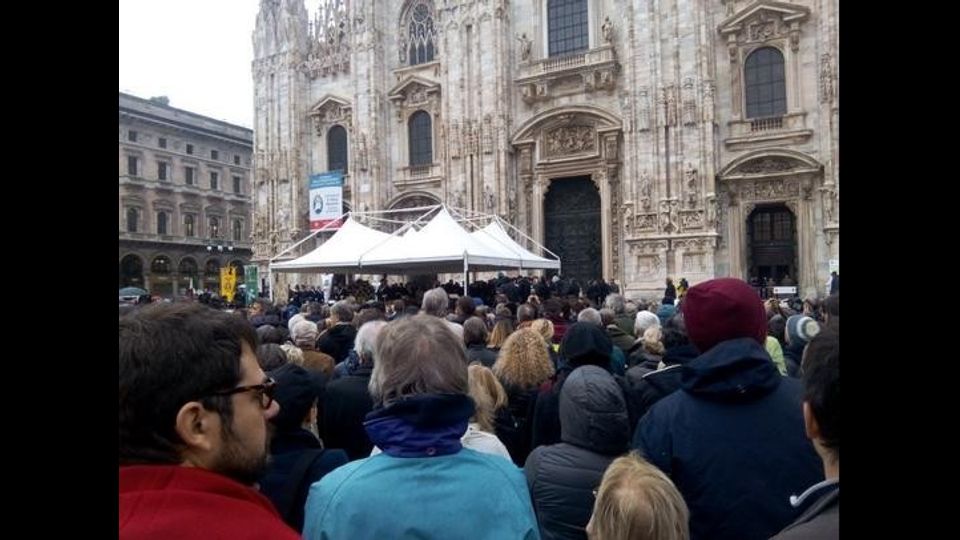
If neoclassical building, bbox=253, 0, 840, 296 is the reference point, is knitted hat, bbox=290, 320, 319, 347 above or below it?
below

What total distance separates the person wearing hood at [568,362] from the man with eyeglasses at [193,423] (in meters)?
2.33

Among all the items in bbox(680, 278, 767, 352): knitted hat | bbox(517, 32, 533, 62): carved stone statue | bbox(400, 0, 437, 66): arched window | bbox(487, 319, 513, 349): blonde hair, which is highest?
bbox(400, 0, 437, 66): arched window

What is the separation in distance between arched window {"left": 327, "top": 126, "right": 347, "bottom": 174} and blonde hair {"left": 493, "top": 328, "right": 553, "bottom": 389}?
26.4 m

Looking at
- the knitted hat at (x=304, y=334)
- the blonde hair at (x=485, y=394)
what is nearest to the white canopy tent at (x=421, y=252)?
the knitted hat at (x=304, y=334)

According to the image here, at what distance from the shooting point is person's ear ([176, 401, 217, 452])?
5.30ft

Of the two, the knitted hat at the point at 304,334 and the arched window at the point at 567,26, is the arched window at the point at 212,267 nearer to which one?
the arched window at the point at 567,26

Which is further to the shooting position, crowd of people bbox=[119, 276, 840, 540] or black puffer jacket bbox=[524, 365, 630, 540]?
black puffer jacket bbox=[524, 365, 630, 540]

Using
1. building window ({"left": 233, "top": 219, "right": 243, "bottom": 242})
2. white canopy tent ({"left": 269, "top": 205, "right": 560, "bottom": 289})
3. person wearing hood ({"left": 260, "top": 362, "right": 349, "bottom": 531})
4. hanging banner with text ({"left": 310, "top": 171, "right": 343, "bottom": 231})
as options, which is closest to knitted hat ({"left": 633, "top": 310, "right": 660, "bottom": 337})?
person wearing hood ({"left": 260, "top": 362, "right": 349, "bottom": 531})

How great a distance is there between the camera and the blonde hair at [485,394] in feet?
11.7

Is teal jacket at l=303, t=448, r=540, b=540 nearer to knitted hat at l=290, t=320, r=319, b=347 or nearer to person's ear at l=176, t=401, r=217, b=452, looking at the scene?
person's ear at l=176, t=401, r=217, b=452

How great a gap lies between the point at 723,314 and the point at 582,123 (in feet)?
75.1
